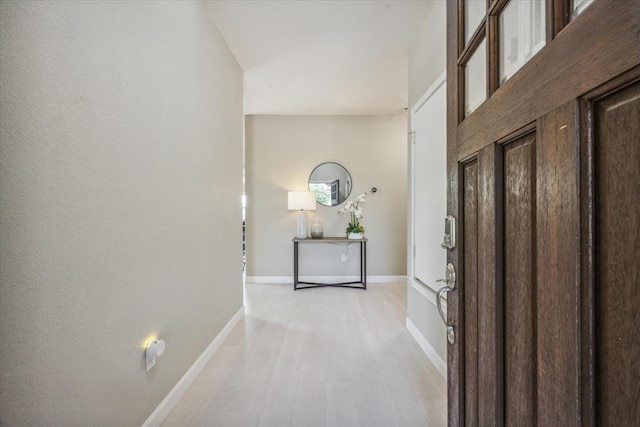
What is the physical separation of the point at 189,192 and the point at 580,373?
1.91m

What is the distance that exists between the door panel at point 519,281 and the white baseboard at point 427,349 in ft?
4.75

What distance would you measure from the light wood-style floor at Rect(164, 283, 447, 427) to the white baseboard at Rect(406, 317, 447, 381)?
4cm

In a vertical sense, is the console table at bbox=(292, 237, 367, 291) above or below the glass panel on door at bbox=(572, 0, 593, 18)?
below

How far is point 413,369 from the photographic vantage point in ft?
6.70

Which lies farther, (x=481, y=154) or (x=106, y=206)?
(x=106, y=206)

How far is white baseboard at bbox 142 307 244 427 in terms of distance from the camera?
1484 millimetres

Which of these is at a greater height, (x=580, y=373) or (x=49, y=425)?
(x=580, y=373)

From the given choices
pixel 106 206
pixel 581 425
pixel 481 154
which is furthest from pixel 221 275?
pixel 581 425

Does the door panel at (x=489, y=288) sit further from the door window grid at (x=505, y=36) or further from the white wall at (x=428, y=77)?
the white wall at (x=428, y=77)

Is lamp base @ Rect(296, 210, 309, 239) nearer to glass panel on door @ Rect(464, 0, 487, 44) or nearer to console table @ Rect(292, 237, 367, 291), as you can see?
console table @ Rect(292, 237, 367, 291)

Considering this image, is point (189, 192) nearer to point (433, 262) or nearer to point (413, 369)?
point (433, 262)

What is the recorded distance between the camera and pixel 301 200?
4332 mm

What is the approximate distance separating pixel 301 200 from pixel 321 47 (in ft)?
6.84

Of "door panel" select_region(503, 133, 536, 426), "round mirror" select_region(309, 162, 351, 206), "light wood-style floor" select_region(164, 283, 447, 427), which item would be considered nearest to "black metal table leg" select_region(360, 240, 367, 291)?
"round mirror" select_region(309, 162, 351, 206)
